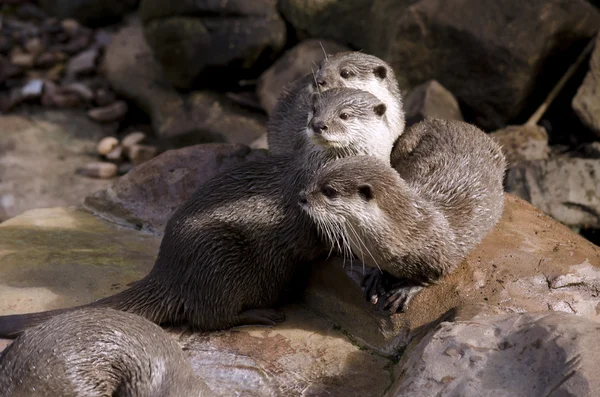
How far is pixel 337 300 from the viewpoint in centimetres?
320

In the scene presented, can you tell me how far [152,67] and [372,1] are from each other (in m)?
2.05

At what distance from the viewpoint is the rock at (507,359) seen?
7.49 feet

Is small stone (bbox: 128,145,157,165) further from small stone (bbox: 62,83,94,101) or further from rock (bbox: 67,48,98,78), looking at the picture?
rock (bbox: 67,48,98,78)

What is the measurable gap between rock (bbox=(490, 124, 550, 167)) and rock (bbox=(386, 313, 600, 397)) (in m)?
2.63

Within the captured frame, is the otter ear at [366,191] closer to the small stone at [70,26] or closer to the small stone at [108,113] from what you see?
the small stone at [108,113]

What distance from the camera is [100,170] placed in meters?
6.16

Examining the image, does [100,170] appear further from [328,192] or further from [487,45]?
[328,192]

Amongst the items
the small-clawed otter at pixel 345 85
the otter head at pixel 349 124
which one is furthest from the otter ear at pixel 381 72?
the otter head at pixel 349 124

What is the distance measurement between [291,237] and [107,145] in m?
3.75

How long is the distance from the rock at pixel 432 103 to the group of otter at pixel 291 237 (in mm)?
1646

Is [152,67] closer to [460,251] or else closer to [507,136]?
[507,136]

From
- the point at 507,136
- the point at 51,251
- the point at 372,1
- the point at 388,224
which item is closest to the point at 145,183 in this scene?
the point at 51,251

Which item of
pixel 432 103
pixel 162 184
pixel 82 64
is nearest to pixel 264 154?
pixel 162 184

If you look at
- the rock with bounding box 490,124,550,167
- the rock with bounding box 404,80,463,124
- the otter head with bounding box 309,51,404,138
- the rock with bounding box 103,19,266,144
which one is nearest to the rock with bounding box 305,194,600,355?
the otter head with bounding box 309,51,404,138
